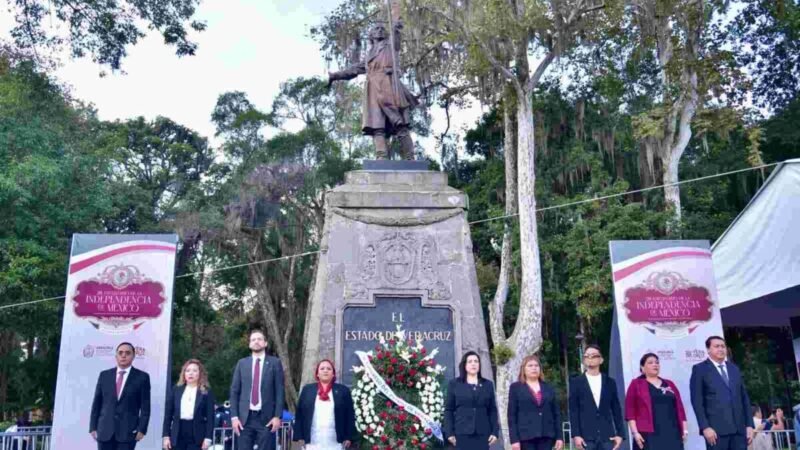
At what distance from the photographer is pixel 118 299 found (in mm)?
8539

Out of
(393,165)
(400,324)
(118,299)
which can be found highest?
(393,165)

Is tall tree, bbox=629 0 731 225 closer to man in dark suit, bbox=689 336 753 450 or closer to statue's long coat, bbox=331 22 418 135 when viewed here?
statue's long coat, bbox=331 22 418 135

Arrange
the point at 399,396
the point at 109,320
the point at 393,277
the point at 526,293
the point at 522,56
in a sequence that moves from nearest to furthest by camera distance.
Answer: the point at 399,396 → the point at 393,277 → the point at 109,320 → the point at 526,293 → the point at 522,56

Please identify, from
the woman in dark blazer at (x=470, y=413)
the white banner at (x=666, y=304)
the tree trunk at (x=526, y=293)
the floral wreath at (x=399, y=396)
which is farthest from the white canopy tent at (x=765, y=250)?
the tree trunk at (x=526, y=293)

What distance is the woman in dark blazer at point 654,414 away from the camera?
6.45 metres

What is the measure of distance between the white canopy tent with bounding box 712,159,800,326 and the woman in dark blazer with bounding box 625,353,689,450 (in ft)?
9.67

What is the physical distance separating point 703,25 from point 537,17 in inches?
164

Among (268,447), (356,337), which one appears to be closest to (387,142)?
(356,337)

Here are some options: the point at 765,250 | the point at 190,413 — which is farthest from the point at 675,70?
the point at 190,413

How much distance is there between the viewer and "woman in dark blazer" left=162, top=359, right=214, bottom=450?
21.4 ft

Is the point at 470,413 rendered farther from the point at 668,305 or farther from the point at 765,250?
the point at 765,250

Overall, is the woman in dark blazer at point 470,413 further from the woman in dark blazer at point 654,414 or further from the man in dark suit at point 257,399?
the man in dark suit at point 257,399

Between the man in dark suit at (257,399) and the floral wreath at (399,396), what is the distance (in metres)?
1.09

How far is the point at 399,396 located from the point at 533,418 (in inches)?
64.8
